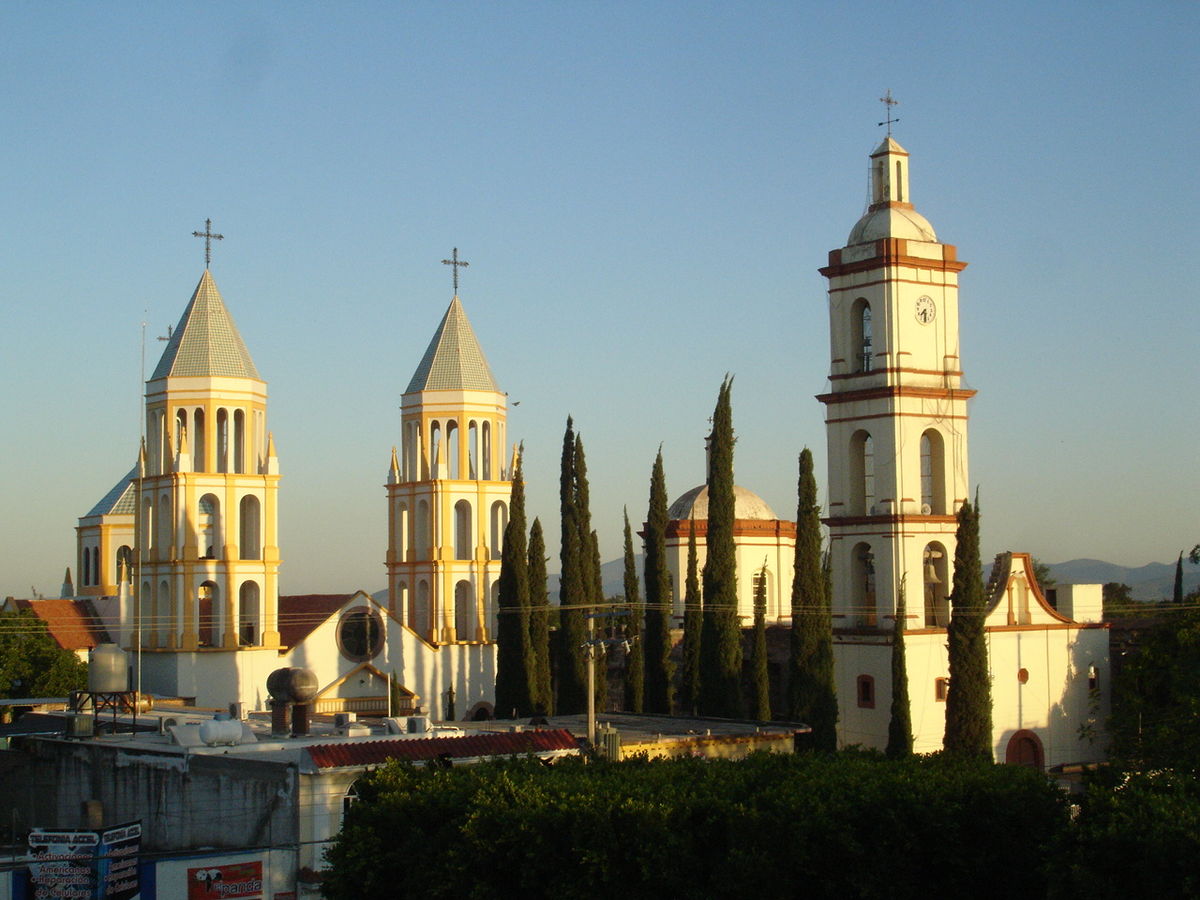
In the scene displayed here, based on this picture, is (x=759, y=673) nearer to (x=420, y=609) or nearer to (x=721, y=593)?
(x=721, y=593)

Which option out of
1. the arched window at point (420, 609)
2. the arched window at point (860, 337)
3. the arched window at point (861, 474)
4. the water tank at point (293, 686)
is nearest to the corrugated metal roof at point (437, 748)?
the water tank at point (293, 686)

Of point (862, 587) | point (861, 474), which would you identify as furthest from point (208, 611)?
point (861, 474)

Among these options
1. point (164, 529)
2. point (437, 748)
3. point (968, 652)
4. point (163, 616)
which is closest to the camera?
point (437, 748)

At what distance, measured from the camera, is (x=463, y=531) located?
62219mm

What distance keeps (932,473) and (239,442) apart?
23.7m

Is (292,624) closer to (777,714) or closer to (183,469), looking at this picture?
(183,469)

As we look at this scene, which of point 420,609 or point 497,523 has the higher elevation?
point 497,523

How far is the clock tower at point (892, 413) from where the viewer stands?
161 ft

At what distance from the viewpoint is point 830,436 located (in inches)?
1998

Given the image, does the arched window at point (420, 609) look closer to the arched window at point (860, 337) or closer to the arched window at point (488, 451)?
the arched window at point (488, 451)

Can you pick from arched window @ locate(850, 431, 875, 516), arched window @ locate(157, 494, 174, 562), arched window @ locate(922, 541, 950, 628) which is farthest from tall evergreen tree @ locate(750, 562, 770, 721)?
arched window @ locate(157, 494, 174, 562)

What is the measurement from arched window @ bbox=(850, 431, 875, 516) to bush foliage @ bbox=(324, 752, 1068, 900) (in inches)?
1072

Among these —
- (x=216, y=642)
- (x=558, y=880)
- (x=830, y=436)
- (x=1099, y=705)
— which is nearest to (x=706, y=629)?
(x=830, y=436)

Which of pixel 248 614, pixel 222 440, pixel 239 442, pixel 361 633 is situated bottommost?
pixel 361 633
